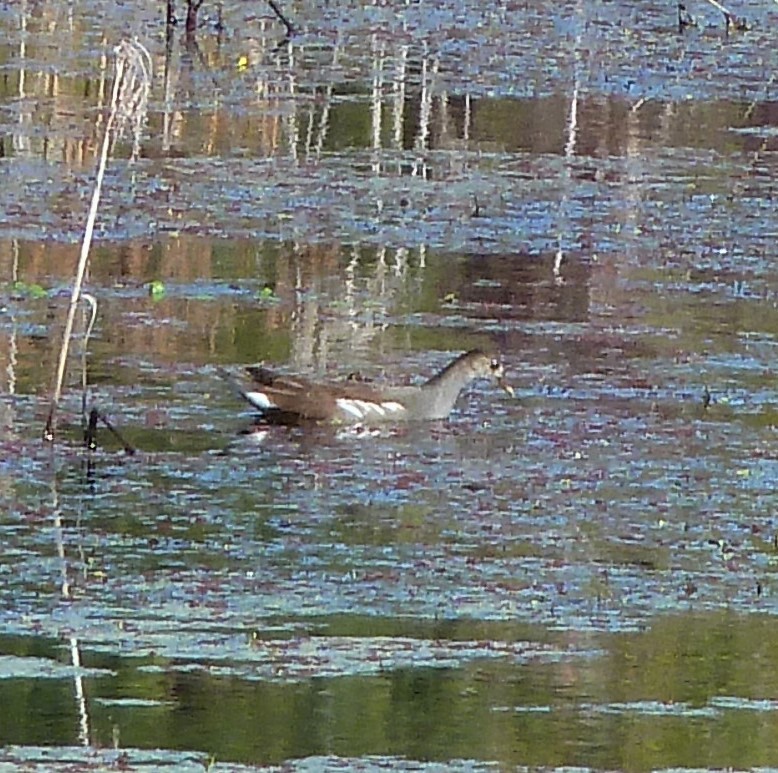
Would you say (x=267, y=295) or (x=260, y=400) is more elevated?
(x=267, y=295)

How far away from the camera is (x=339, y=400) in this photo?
33.8 feet

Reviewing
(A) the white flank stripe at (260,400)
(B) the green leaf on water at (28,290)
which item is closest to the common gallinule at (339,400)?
(A) the white flank stripe at (260,400)

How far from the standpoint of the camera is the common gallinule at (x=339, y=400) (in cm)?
1030

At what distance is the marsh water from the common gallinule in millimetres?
106

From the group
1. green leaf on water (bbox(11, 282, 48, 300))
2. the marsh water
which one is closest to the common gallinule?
the marsh water

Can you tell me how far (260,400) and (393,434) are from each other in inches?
19.3

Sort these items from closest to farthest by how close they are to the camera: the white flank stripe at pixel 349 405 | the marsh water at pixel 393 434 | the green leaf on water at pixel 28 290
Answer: the marsh water at pixel 393 434 < the white flank stripe at pixel 349 405 < the green leaf on water at pixel 28 290

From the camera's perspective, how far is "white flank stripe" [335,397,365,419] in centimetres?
1029

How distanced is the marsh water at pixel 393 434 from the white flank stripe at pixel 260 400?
0.10 meters

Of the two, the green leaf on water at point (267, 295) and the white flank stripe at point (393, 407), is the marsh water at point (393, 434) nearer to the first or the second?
the green leaf on water at point (267, 295)

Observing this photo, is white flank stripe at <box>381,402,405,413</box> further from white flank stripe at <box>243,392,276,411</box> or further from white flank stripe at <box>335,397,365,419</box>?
white flank stripe at <box>243,392,276,411</box>

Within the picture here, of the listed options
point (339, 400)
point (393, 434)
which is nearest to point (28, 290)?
point (339, 400)

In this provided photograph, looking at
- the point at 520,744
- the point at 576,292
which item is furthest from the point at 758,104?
the point at 520,744

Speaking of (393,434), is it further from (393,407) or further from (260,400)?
(260,400)
